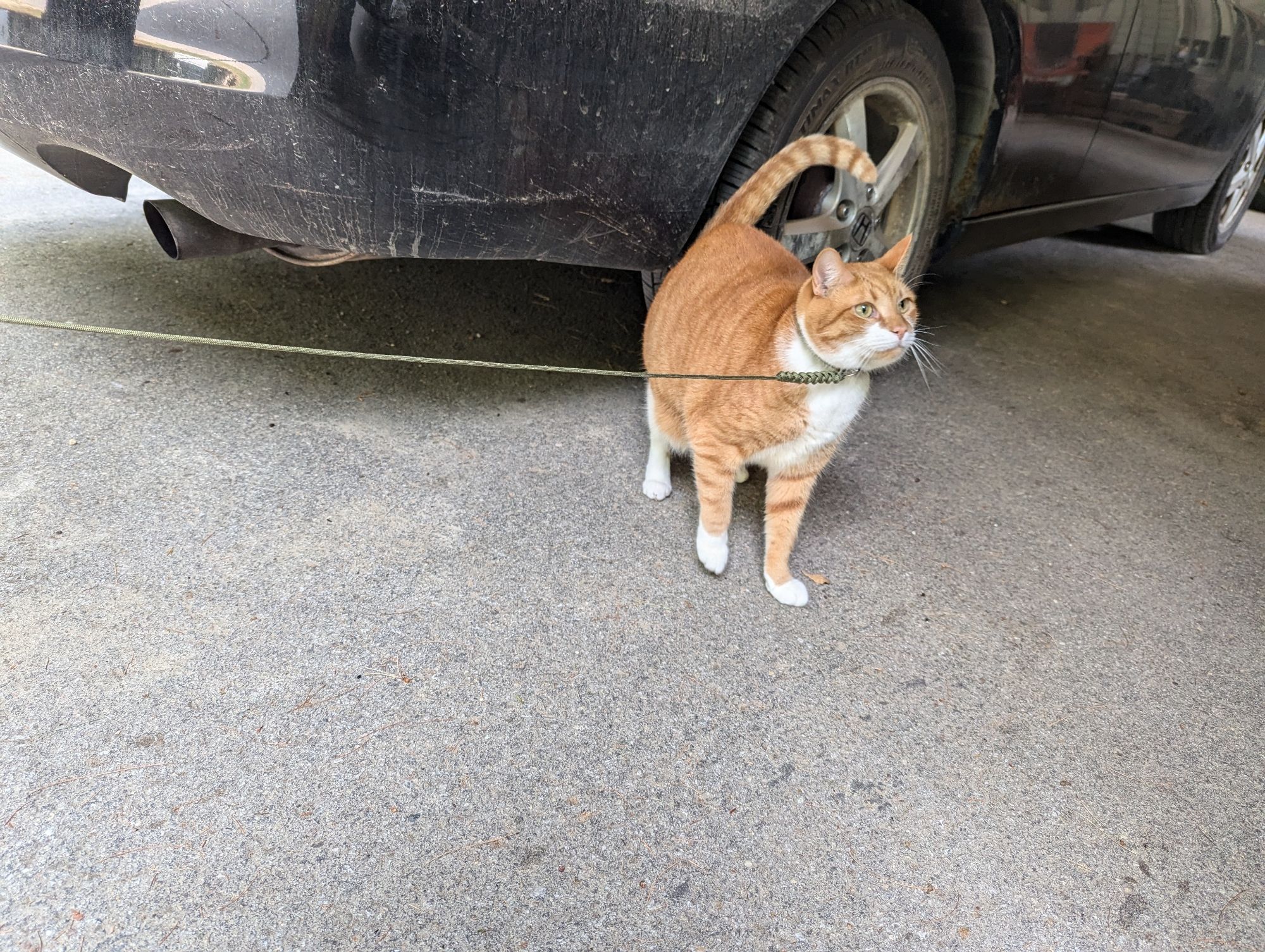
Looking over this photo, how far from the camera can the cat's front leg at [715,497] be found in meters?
1.88

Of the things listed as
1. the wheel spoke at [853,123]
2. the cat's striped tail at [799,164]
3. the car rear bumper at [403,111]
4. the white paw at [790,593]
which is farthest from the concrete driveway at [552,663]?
the wheel spoke at [853,123]

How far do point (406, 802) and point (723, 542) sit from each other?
90cm

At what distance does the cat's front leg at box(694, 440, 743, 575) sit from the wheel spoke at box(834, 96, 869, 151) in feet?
3.27

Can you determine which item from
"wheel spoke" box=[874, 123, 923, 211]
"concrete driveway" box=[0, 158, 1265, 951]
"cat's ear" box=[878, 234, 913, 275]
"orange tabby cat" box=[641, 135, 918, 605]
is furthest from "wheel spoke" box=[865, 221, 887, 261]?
"cat's ear" box=[878, 234, 913, 275]

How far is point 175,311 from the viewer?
2.52 m

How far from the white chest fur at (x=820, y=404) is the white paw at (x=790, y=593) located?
283mm

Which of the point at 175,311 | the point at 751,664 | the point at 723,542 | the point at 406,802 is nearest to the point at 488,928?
the point at 406,802

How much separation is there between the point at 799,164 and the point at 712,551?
2.99ft

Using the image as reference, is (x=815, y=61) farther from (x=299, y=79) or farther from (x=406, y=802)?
(x=406, y=802)

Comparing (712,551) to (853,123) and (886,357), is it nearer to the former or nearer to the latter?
(886,357)

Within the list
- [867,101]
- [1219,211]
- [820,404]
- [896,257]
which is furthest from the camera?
[1219,211]

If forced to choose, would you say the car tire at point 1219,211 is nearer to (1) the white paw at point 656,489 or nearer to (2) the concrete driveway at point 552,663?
(2) the concrete driveway at point 552,663

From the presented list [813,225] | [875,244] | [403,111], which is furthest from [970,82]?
[403,111]

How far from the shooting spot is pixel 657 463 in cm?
217
